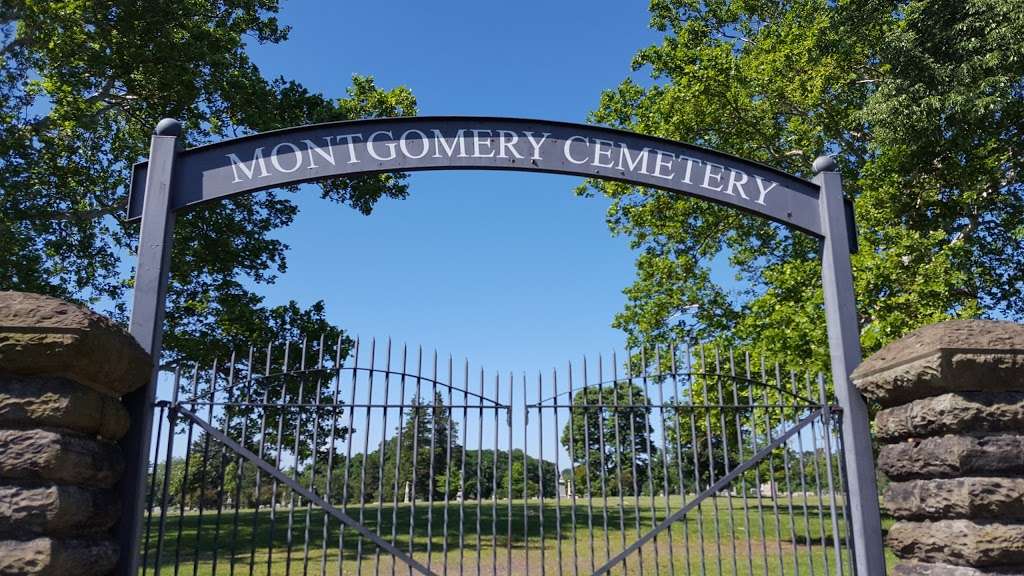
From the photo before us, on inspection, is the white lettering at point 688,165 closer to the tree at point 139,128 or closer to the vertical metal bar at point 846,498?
the vertical metal bar at point 846,498

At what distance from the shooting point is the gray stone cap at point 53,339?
10.5ft

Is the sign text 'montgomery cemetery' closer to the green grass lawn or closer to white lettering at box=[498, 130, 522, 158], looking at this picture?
white lettering at box=[498, 130, 522, 158]

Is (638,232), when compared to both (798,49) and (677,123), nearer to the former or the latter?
(677,123)

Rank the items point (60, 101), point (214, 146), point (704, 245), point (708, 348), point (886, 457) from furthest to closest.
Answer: point (704, 245) → point (708, 348) → point (60, 101) → point (214, 146) → point (886, 457)

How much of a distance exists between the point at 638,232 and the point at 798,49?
5986 mm

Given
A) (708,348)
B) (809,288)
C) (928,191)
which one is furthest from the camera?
(928,191)

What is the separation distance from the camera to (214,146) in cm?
462

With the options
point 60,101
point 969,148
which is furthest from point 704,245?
point 60,101

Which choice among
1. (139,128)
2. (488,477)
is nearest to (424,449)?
(488,477)

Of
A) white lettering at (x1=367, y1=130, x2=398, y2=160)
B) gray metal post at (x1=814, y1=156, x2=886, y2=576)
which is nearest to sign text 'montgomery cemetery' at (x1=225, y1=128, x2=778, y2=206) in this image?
white lettering at (x1=367, y1=130, x2=398, y2=160)

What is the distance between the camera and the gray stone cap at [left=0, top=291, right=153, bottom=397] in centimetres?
320

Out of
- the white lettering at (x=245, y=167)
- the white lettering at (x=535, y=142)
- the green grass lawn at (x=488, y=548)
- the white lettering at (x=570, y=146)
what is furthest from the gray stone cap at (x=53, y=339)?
the green grass lawn at (x=488, y=548)

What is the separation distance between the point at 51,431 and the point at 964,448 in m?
4.29

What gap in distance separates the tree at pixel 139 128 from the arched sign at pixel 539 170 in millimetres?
10219
